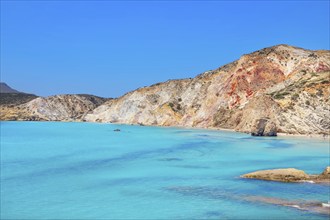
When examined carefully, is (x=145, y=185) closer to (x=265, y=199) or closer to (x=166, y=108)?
(x=265, y=199)

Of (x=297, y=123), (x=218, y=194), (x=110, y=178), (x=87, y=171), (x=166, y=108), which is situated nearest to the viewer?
(x=218, y=194)

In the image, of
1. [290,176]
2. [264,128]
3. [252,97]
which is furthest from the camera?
[252,97]

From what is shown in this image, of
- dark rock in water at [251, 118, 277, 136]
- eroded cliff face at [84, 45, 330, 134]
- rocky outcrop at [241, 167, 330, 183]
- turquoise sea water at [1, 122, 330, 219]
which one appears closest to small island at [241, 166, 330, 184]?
rocky outcrop at [241, 167, 330, 183]

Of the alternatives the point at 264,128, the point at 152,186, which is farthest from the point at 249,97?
the point at 152,186

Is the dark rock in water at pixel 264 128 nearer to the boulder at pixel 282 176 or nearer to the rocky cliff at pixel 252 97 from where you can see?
the rocky cliff at pixel 252 97

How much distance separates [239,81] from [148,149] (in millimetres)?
75110

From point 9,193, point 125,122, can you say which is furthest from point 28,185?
point 125,122

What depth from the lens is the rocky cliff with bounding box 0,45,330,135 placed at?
4377 inches

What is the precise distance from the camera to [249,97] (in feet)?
463

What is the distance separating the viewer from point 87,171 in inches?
2039

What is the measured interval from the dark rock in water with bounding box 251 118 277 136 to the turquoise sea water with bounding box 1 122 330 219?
33831 millimetres

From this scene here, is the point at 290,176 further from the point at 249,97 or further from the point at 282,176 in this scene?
the point at 249,97

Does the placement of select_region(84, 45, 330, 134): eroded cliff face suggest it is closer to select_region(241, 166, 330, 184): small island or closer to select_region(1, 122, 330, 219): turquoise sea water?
select_region(1, 122, 330, 219): turquoise sea water

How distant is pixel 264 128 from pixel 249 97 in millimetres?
34456
